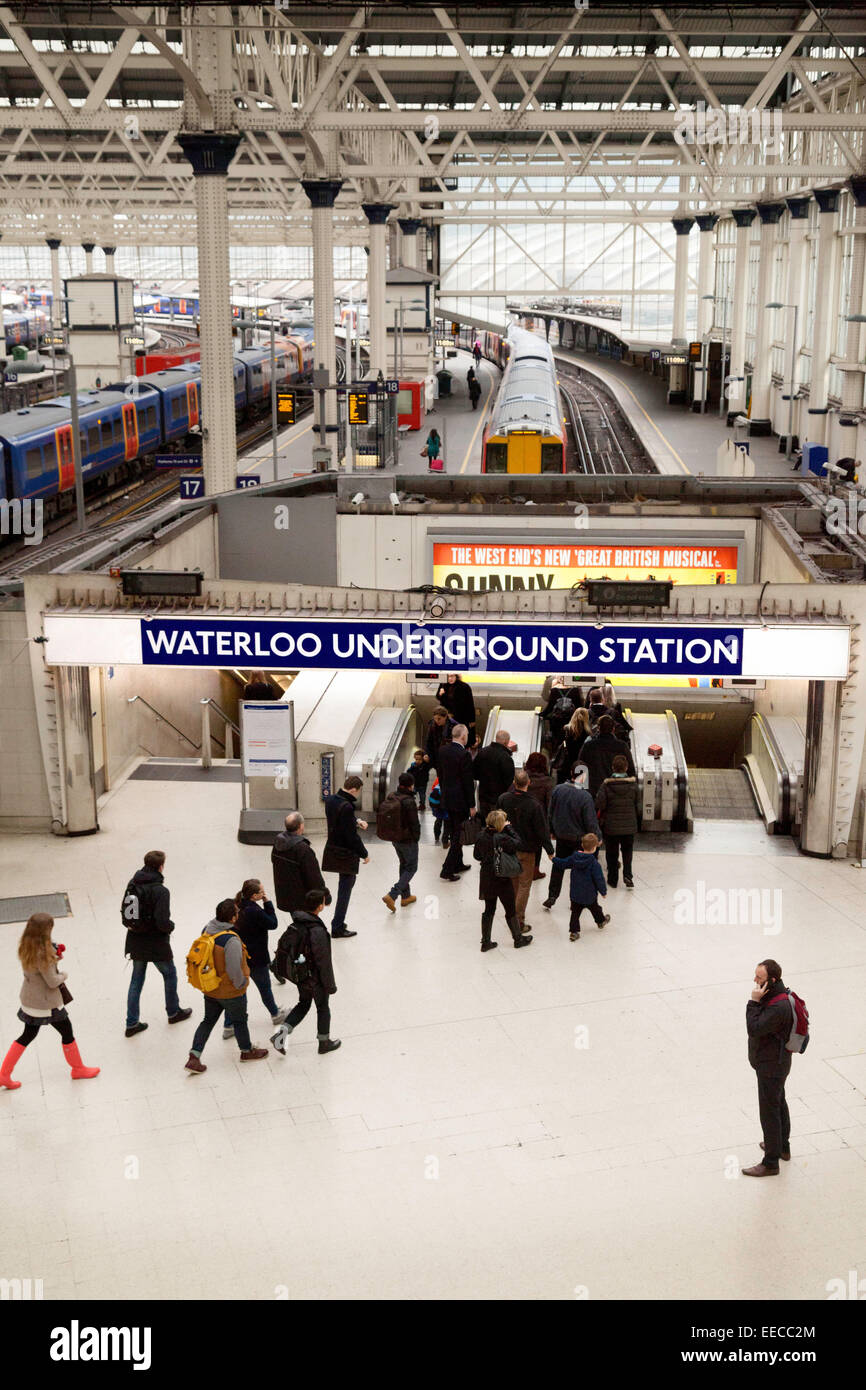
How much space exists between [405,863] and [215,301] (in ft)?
38.2

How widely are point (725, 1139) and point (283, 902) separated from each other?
3.54m

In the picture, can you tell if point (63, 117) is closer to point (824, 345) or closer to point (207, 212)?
point (207, 212)

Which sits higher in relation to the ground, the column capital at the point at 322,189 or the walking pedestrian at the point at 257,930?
the column capital at the point at 322,189

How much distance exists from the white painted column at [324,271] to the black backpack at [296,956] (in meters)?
22.6

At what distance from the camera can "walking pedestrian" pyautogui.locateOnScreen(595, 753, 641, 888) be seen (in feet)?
38.7

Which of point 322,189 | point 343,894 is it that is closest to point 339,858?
point 343,894

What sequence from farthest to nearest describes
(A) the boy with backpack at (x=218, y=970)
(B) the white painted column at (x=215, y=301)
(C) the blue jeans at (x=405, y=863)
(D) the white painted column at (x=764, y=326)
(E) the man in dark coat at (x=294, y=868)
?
1. (D) the white painted column at (x=764, y=326)
2. (B) the white painted column at (x=215, y=301)
3. (C) the blue jeans at (x=405, y=863)
4. (E) the man in dark coat at (x=294, y=868)
5. (A) the boy with backpack at (x=218, y=970)

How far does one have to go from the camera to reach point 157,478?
1684 inches

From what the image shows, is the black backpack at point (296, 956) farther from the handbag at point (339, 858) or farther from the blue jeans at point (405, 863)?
the blue jeans at point (405, 863)

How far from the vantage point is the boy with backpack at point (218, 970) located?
884 cm

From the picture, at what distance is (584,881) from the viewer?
1106cm

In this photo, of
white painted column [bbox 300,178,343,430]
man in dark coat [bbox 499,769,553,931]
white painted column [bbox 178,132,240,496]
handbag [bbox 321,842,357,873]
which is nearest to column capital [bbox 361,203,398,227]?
white painted column [bbox 300,178,343,430]

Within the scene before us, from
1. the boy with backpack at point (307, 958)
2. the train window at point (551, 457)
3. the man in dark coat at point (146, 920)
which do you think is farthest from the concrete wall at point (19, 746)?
the train window at point (551, 457)

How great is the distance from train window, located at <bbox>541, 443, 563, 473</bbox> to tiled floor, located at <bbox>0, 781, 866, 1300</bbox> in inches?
724
